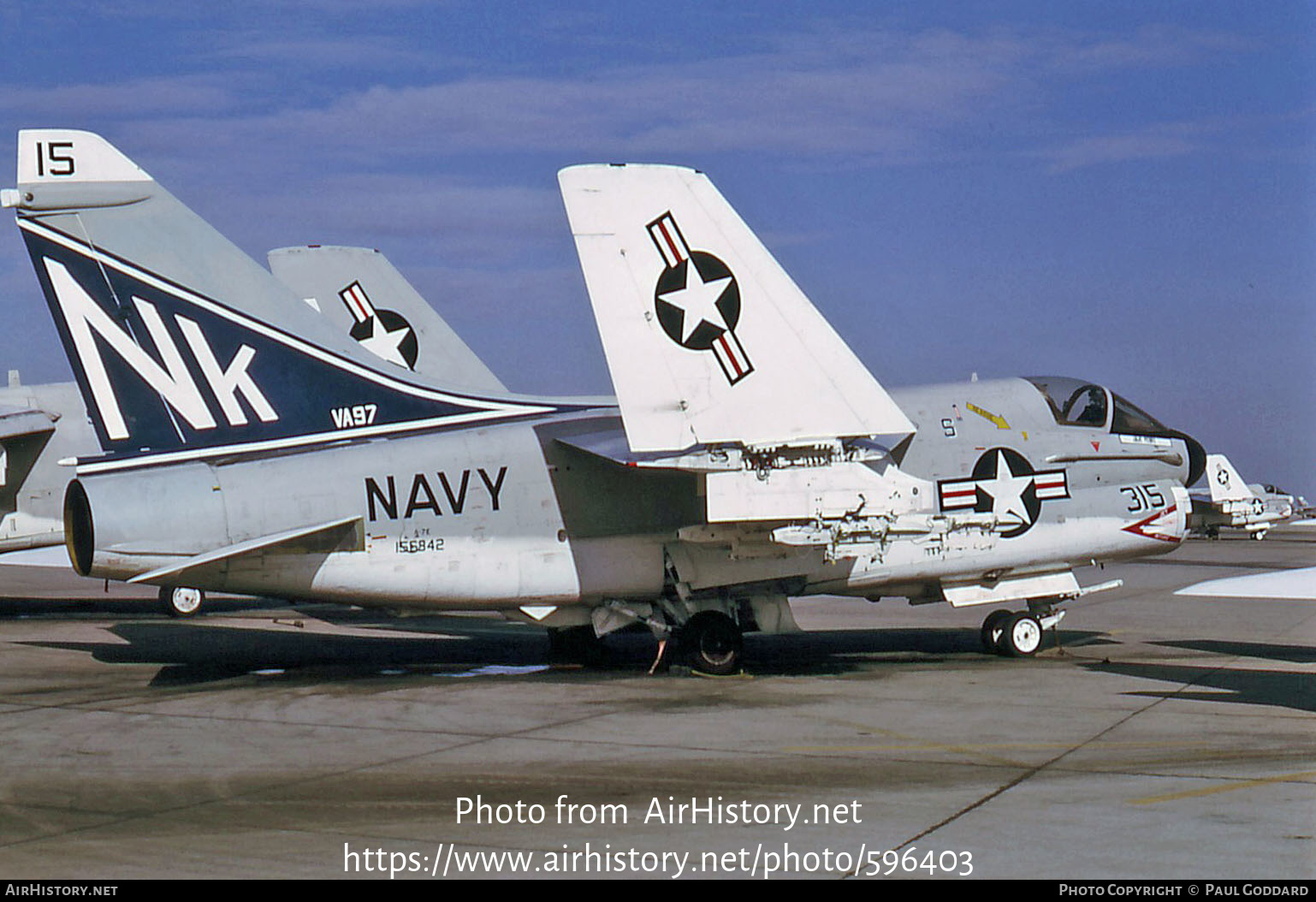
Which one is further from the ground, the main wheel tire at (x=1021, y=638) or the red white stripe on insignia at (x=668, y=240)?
A: the red white stripe on insignia at (x=668, y=240)

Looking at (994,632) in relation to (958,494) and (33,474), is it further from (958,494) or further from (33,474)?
(33,474)

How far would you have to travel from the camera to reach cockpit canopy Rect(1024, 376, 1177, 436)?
1662cm

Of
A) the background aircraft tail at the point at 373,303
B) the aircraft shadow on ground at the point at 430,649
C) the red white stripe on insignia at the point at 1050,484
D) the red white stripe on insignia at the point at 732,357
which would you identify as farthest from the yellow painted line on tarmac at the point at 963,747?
the background aircraft tail at the point at 373,303

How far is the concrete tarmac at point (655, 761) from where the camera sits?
24.7ft

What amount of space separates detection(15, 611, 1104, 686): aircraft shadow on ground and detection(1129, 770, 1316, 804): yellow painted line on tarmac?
6419 millimetres

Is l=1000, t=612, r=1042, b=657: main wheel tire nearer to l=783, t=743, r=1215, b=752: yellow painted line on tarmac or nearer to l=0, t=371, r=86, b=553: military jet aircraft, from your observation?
l=783, t=743, r=1215, b=752: yellow painted line on tarmac

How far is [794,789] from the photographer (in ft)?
30.2

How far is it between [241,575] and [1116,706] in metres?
8.60

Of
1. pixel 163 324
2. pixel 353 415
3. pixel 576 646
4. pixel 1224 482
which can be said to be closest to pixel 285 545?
pixel 353 415

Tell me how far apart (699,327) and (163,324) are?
550cm

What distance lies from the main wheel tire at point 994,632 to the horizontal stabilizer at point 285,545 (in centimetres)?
782

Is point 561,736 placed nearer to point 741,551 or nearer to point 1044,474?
point 741,551

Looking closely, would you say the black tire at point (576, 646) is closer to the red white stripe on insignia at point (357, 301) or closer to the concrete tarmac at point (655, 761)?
the concrete tarmac at point (655, 761)

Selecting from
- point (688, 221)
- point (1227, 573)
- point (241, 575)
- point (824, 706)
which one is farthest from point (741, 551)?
point (1227, 573)
